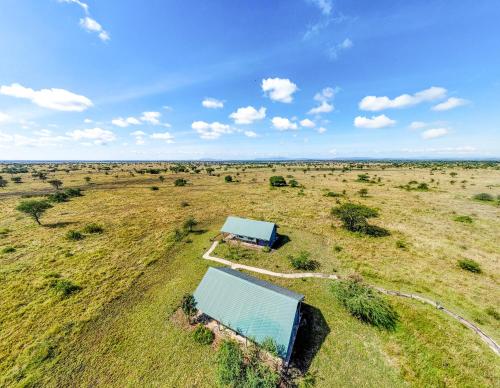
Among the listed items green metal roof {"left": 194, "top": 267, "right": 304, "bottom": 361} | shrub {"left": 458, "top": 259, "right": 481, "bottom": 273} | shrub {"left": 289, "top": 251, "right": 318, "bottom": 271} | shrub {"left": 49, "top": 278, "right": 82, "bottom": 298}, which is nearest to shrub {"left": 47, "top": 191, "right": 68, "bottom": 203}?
shrub {"left": 49, "top": 278, "right": 82, "bottom": 298}

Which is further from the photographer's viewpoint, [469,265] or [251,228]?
[251,228]

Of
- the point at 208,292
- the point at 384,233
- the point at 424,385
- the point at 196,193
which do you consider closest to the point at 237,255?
the point at 208,292

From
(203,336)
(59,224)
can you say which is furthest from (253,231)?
(59,224)

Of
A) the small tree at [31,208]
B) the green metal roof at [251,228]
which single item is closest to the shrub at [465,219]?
the green metal roof at [251,228]

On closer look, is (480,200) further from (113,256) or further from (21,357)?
(21,357)

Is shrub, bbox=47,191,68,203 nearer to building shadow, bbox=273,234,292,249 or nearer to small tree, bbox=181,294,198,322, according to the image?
small tree, bbox=181,294,198,322

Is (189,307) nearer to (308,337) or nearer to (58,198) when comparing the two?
(308,337)

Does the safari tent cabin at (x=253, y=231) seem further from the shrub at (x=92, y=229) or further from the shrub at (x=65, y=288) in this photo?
the shrub at (x=92, y=229)
